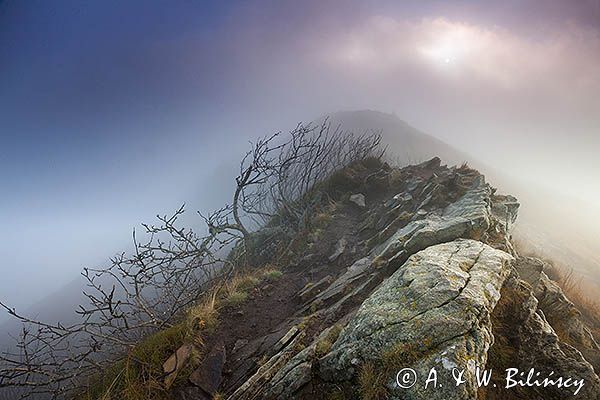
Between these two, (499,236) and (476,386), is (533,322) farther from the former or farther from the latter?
(499,236)

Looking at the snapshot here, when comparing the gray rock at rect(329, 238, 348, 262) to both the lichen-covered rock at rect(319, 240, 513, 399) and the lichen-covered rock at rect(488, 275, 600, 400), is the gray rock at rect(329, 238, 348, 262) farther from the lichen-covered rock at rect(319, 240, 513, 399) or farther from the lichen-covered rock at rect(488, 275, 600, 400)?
the lichen-covered rock at rect(488, 275, 600, 400)

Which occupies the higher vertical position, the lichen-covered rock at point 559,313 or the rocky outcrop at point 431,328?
the rocky outcrop at point 431,328

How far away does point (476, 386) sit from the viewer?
3107 mm

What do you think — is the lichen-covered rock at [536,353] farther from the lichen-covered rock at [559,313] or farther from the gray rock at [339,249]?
the gray rock at [339,249]

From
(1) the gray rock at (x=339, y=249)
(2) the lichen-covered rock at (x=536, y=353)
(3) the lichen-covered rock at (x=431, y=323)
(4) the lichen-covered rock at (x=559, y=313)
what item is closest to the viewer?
(3) the lichen-covered rock at (x=431, y=323)

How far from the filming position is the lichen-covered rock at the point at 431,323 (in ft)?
10.5

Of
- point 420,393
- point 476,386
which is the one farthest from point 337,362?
point 476,386

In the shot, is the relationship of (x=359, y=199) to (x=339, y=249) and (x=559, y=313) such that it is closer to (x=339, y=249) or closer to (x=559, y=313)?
(x=339, y=249)

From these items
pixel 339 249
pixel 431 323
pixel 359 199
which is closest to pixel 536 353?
pixel 431 323

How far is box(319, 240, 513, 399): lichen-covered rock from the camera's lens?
319 centimetres

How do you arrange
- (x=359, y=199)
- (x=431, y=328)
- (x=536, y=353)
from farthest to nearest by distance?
(x=359, y=199) < (x=536, y=353) < (x=431, y=328)

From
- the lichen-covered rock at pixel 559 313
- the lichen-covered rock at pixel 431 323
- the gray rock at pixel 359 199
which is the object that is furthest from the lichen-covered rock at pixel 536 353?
the gray rock at pixel 359 199

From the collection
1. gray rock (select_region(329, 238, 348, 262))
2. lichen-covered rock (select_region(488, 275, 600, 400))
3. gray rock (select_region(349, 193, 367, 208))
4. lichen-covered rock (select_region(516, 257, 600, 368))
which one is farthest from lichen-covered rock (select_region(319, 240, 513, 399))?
gray rock (select_region(349, 193, 367, 208))

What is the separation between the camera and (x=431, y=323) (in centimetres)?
357
